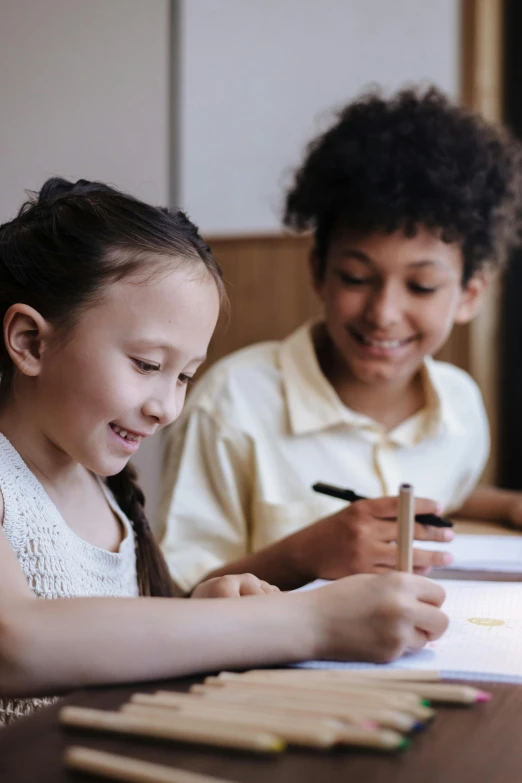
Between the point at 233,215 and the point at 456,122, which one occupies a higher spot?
the point at 456,122

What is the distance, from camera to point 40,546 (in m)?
0.71

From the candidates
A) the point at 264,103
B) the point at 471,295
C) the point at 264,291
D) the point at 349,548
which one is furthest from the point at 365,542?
the point at 264,103

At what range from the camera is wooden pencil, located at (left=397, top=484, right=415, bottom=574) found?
0.64 m

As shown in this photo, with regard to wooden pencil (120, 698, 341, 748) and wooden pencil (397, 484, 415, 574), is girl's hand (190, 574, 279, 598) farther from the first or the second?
wooden pencil (120, 698, 341, 748)

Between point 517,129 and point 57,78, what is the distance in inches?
43.1

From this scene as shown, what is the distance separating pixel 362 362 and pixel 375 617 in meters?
0.71

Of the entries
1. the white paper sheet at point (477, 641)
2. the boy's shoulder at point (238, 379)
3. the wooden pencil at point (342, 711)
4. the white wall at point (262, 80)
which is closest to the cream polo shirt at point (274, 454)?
the boy's shoulder at point (238, 379)

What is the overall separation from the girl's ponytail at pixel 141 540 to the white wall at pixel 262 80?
1361 mm

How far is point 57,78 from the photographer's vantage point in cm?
159

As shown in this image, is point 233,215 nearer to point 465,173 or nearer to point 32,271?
point 465,173

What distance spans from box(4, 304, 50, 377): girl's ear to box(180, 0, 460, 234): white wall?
1480 millimetres

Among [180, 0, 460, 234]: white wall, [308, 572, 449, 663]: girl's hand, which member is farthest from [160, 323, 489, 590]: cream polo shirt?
[180, 0, 460, 234]: white wall

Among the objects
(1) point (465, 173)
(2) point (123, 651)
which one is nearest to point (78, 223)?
(2) point (123, 651)

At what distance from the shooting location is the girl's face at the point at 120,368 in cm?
70
